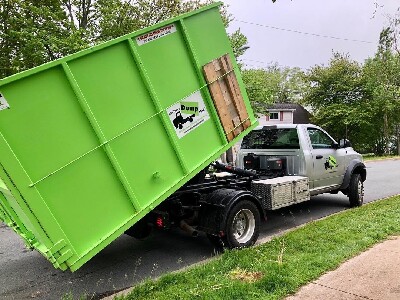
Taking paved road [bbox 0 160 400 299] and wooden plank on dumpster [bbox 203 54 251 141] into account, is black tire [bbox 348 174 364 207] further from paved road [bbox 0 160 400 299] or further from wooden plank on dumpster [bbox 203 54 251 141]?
wooden plank on dumpster [bbox 203 54 251 141]

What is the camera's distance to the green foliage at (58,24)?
13625mm

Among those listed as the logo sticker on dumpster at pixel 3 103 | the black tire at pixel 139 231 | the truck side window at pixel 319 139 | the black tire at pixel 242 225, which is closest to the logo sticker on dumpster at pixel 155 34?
the logo sticker on dumpster at pixel 3 103

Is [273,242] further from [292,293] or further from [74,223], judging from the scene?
[74,223]

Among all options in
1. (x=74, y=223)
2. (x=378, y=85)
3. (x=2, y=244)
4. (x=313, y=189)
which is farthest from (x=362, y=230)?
(x=378, y=85)

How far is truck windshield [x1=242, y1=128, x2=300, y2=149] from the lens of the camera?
7.83 m

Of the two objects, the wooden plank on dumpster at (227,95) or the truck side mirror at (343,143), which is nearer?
the wooden plank on dumpster at (227,95)

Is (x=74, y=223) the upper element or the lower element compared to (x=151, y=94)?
lower

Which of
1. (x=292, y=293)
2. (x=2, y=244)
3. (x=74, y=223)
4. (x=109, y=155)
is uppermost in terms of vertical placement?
(x=109, y=155)

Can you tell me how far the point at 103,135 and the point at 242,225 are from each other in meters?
3.05

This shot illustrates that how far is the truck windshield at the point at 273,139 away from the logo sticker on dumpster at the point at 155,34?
12.8 ft

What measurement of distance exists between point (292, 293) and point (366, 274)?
43.2 inches

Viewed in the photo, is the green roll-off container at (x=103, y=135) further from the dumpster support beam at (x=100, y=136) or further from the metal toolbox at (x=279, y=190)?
the metal toolbox at (x=279, y=190)

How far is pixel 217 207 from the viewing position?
5.73m

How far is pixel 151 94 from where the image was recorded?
4.62 metres
